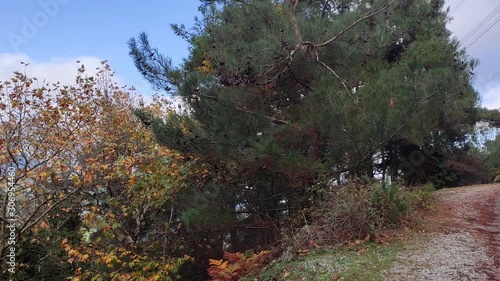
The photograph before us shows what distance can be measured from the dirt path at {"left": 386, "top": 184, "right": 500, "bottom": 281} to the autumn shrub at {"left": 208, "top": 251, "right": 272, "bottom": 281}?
89.1 inches

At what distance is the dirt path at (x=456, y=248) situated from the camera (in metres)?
4.70

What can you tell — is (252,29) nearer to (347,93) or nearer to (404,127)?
(347,93)

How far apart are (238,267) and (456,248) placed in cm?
329

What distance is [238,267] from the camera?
20.7 ft

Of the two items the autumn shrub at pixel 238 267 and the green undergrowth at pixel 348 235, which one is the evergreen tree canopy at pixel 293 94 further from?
the autumn shrub at pixel 238 267

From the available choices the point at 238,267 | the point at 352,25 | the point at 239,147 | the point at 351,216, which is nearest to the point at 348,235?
the point at 351,216

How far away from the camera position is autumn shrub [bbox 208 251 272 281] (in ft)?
20.5

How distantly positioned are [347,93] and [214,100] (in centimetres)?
238

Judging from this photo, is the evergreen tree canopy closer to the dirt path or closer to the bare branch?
the bare branch

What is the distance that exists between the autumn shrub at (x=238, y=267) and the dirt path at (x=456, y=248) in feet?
7.42

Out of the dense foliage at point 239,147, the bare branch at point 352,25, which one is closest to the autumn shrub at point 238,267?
the dense foliage at point 239,147

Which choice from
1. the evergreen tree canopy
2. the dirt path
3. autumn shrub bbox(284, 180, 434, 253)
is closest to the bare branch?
the evergreen tree canopy

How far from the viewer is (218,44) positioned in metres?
7.81

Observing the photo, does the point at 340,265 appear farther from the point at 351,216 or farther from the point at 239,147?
the point at 239,147
